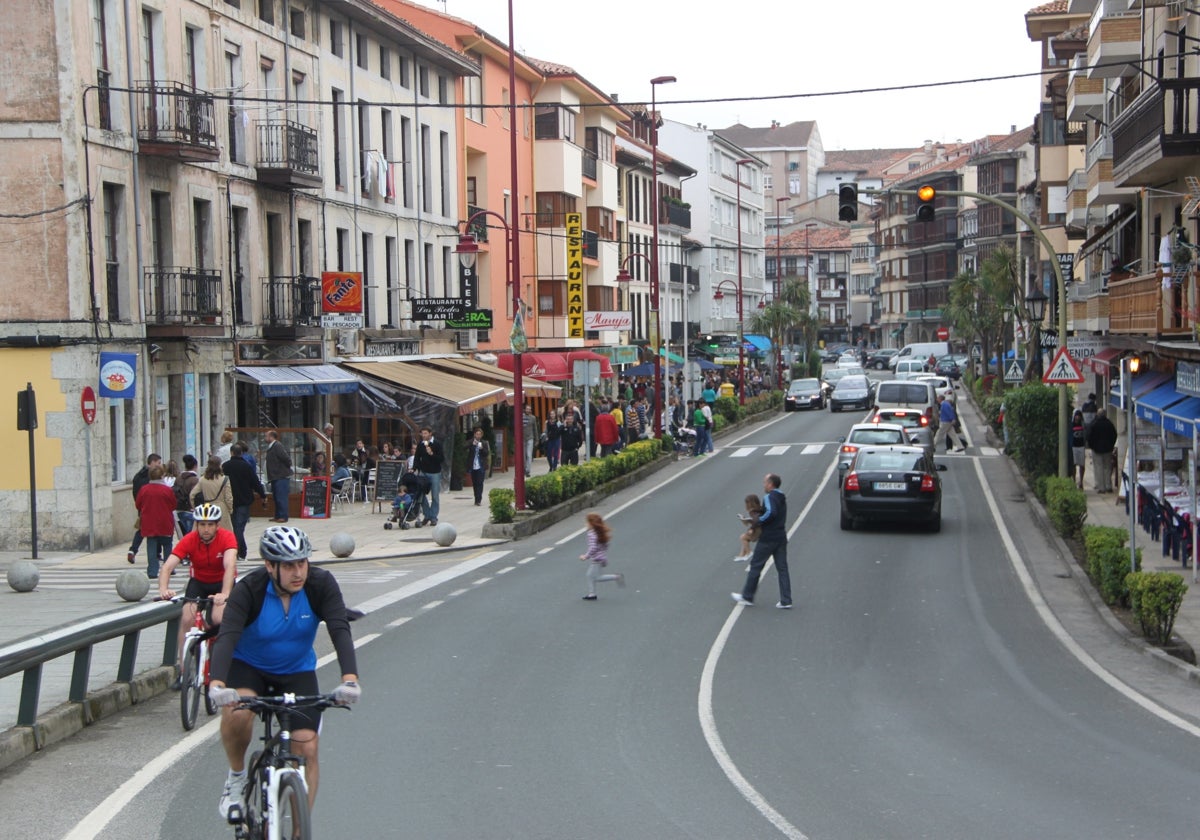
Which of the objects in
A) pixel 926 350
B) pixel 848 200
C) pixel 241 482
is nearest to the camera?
pixel 241 482

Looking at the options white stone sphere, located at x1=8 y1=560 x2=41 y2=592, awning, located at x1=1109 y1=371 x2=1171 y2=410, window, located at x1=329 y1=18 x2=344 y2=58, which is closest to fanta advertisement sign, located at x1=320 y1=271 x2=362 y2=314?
window, located at x1=329 y1=18 x2=344 y2=58

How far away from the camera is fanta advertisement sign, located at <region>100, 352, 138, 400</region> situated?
78.4 feet

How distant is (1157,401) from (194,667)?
647 inches

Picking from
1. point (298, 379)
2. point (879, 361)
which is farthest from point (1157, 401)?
point (879, 361)

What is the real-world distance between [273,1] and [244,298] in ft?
23.1

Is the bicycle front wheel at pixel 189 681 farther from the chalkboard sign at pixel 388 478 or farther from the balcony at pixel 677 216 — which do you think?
the balcony at pixel 677 216

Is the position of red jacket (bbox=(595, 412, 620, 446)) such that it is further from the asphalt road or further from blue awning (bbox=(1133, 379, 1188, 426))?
the asphalt road

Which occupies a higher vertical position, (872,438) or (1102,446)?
(872,438)

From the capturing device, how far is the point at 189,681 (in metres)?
10.8

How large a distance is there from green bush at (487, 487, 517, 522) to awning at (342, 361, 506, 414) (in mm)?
8009

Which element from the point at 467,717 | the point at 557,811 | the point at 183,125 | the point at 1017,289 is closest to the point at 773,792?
the point at 557,811

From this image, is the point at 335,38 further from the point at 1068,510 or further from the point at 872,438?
the point at 1068,510

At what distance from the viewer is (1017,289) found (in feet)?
185

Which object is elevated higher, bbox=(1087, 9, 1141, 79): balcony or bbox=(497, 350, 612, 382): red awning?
bbox=(1087, 9, 1141, 79): balcony
